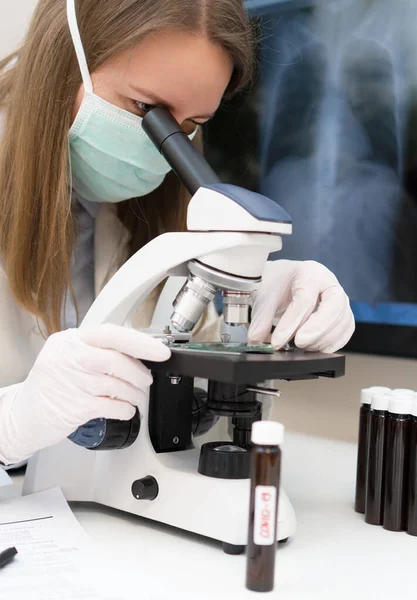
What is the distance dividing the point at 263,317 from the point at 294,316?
0.08 metres

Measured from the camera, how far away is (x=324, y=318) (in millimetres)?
1173

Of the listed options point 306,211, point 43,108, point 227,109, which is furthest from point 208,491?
point 227,109

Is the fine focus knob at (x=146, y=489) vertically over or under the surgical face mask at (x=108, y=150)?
under

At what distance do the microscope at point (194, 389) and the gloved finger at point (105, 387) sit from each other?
0.05m

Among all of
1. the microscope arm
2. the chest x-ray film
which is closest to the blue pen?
the microscope arm

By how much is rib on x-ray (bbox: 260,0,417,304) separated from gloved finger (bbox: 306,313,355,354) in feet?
1.35

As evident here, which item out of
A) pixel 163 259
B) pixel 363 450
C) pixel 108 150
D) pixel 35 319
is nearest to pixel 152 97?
pixel 108 150

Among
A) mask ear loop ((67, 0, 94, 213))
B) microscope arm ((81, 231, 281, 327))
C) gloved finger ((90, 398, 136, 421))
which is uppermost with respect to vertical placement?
mask ear loop ((67, 0, 94, 213))

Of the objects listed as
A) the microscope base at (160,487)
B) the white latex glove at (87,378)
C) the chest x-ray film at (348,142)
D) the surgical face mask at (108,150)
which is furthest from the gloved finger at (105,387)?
the chest x-ray film at (348,142)

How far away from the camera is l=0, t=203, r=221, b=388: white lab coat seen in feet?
4.50

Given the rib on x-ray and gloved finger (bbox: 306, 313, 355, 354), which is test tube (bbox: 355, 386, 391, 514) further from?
the rib on x-ray

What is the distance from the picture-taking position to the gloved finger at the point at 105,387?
0.97 meters

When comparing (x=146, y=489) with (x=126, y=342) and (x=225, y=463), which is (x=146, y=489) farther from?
(x=126, y=342)

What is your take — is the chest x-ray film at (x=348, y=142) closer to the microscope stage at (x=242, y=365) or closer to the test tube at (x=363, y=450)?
the test tube at (x=363, y=450)
